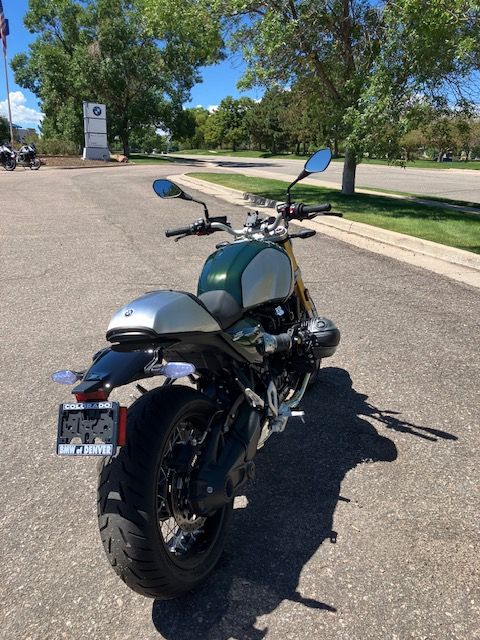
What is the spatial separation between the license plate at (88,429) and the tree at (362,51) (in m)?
9.17

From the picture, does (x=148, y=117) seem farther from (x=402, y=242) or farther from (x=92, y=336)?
(x=92, y=336)

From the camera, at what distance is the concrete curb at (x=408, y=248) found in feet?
24.5

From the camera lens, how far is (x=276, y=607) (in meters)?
2.20

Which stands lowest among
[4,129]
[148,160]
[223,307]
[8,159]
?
[223,307]

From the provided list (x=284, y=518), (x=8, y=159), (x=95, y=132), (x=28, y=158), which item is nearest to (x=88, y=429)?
(x=284, y=518)

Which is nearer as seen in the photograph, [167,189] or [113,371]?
[113,371]

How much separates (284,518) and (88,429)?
1.29 metres

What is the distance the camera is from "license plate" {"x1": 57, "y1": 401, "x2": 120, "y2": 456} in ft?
6.16

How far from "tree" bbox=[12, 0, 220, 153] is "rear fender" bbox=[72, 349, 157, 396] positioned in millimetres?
41732

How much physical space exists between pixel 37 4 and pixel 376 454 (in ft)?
168

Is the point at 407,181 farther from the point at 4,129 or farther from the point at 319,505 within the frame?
the point at 4,129

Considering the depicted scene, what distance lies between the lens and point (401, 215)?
1193 centimetres

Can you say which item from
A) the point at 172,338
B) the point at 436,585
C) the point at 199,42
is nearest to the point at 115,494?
the point at 172,338

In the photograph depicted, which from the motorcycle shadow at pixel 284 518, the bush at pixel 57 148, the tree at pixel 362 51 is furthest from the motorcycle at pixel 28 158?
the motorcycle shadow at pixel 284 518
